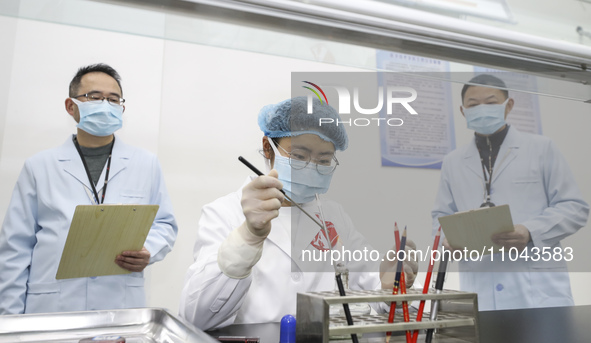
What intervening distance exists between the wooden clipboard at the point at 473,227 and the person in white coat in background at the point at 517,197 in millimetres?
103

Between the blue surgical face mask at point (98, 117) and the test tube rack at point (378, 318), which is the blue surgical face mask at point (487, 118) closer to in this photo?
the test tube rack at point (378, 318)

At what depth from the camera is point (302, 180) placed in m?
0.97

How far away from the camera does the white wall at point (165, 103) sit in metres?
1.77

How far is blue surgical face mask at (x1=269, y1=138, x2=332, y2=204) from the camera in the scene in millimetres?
922

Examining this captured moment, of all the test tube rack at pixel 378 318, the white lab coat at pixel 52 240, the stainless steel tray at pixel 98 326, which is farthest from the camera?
the white lab coat at pixel 52 240

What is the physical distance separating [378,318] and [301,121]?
0.58m

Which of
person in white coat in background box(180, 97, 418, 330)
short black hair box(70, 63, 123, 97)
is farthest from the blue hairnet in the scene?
short black hair box(70, 63, 123, 97)

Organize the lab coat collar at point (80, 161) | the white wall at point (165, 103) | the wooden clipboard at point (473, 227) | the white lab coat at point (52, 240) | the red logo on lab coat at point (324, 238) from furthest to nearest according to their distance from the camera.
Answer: the white wall at point (165, 103) < the lab coat collar at point (80, 161) < the white lab coat at point (52, 240) < the red logo on lab coat at point (324, 238) < the wooden clipboard at point (473, 227)

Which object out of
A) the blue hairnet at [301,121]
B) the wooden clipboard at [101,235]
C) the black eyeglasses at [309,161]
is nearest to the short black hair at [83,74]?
the wooden clipboard at [101,235]

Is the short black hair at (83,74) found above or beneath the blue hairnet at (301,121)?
above

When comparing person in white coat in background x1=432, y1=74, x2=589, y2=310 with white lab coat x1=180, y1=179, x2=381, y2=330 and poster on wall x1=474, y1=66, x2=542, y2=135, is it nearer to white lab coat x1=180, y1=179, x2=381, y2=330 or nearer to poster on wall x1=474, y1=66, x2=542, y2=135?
poster on wall x1=474, y1=66, x2=542, y2=135

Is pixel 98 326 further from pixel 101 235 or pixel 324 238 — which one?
pixel 101 235

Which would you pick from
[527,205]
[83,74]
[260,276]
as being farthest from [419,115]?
[83,74]

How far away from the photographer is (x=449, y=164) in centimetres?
93
